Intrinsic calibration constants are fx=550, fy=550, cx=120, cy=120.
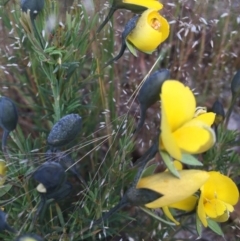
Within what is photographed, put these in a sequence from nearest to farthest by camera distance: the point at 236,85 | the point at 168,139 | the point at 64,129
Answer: the point at 168,139 → the point at 64,129 → the point at 236,85

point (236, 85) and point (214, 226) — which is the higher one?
point (236, 85)

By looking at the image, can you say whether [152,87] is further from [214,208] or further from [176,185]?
[214,208]

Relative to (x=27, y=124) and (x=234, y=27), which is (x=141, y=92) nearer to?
(x=27, y=124)

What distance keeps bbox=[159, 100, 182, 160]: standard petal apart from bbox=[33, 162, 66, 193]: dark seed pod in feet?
0.56

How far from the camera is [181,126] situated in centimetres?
84

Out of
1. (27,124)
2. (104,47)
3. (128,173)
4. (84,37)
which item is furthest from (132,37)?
(27,124)

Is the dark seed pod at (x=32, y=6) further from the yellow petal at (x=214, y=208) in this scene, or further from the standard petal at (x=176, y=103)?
the yellow petal at (x=214, y=208)

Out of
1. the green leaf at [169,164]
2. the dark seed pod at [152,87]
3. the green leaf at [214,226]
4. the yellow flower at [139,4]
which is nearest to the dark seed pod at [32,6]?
the yellow flower at [139,4]

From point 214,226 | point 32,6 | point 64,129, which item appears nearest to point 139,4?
point 32,6

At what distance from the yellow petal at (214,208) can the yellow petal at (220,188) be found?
2 cm

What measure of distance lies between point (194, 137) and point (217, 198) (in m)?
0.24

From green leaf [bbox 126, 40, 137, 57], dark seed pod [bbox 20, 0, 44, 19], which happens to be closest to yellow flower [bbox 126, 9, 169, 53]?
green leaf [bbox 126, 40, 137, 57]

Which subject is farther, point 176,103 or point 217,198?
point 217,198

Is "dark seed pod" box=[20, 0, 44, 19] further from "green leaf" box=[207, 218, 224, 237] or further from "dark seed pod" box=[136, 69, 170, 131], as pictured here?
"green leaf" box=[207, 218, 224, 237]
